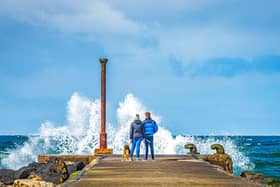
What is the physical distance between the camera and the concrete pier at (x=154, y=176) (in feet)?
44.0

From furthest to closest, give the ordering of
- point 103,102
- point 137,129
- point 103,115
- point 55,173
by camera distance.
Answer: point 103,102 < point 103,115 < point 137,129 < point 55,173

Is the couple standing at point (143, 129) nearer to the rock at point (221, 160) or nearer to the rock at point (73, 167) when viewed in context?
the rock at point (73, 167)

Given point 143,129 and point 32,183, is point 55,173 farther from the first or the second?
point 32,183

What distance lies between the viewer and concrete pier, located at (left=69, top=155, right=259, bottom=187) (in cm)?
1341

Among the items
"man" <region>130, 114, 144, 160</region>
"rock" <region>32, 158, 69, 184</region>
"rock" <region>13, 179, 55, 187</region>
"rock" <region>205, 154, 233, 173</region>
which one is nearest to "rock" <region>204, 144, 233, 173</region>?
"rock" <region>205, 154, 233, 173</region>

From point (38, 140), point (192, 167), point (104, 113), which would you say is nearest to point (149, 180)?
point (192, 167)

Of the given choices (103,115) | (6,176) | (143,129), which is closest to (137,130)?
(143,129)

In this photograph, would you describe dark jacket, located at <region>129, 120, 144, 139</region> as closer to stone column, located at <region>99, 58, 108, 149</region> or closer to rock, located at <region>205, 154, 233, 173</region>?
rock, located at <region>205, 154, 233, 173</region>

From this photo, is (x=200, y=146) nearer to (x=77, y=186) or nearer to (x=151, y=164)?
(x=151, y=164)

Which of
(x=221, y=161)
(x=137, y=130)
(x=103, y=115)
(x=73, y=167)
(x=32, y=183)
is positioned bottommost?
(x=32, y=183)

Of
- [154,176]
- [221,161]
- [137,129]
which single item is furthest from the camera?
[221,161]

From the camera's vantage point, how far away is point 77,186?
42.3 feet

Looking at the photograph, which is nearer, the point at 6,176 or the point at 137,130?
the point at 137,130

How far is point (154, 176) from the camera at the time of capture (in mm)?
14977
